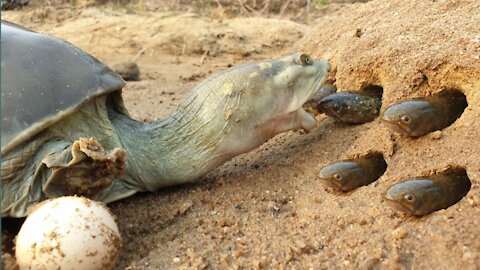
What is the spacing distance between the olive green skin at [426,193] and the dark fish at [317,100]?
0.98m

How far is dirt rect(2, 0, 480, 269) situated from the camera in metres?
2.38

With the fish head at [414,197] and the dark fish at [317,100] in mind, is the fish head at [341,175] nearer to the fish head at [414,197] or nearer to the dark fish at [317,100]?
the fish head at [414,197]

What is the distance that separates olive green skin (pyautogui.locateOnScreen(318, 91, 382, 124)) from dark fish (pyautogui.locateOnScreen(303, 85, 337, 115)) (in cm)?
9

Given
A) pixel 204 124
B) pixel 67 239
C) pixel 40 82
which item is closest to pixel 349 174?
pixel 204 124

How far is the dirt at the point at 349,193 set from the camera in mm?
2375

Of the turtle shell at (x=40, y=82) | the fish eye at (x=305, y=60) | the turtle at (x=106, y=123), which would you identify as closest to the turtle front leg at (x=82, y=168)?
the turtle at (x=106, y=123)

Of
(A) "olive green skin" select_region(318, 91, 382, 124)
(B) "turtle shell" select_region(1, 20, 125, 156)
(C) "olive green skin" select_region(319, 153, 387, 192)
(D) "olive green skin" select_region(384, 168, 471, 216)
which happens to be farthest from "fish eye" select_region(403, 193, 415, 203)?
(B) "turtle shell" select_region(1, 20, 125, 156)

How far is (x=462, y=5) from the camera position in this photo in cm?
357

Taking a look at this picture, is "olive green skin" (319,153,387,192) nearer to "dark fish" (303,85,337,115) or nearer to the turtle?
the turtle

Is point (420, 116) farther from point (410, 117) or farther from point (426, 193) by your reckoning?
point (426, 193)

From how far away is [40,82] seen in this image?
284 centimetres

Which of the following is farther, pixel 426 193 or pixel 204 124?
pixel 204 124

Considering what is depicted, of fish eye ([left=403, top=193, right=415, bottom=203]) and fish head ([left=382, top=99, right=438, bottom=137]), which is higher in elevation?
fish head ([left=382, top=99, right=438, bottom=137])

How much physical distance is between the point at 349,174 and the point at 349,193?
0.28ft
